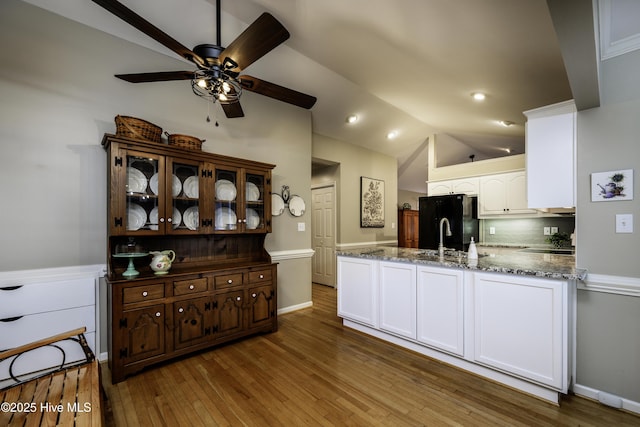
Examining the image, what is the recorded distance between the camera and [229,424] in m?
1.72

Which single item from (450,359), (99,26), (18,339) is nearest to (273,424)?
(450,359)

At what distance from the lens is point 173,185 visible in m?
2.60

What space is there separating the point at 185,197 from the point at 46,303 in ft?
4.39

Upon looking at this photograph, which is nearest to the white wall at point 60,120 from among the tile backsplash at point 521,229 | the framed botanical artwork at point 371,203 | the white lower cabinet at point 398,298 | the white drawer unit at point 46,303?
the white drawer unit at point 46,303

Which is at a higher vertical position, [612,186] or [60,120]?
[60,120]

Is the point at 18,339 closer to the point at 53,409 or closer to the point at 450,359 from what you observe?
the point at 53,409

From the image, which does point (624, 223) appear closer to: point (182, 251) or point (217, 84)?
point (217, 84)

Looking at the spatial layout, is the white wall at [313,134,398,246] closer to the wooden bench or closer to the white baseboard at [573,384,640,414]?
the white baseboard at [573,384,640,414]

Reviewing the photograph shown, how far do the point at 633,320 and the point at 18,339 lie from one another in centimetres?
444

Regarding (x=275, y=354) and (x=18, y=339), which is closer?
(x=18, y=339)

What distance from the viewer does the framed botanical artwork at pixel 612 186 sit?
186 cm

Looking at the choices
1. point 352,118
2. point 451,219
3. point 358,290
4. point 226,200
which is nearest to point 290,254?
point 358,290

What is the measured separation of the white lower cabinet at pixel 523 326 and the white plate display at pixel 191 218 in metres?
2.64

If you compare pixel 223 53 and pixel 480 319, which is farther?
pixel 480 319
